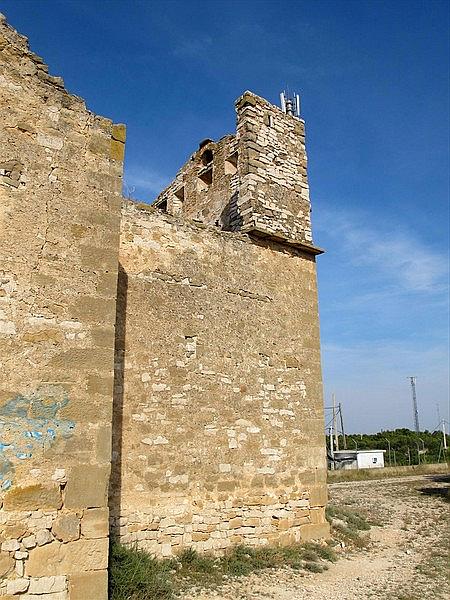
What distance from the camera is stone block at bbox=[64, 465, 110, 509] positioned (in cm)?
470

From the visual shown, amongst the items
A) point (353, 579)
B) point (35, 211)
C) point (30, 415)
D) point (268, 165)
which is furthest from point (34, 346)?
point (268, 165)

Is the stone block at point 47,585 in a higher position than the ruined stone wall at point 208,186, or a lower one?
lower

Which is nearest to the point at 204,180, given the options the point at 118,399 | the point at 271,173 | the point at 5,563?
the point at 271,173

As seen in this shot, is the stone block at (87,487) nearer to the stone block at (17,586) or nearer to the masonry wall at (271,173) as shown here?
the stone block at (17,586)

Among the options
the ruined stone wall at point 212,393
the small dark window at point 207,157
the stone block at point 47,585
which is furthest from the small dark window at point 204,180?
the stone block at point 47,585

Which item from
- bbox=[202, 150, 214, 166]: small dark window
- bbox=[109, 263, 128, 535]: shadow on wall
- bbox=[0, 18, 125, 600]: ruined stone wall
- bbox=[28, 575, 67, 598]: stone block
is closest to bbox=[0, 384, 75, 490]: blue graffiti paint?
bbox=[0, 18, 125, 600]: ruined stone wall

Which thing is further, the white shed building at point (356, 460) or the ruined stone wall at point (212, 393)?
the white shed building at point (356, 460)

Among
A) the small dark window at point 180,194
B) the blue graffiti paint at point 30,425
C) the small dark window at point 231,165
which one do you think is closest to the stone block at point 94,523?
the blue graffiti paint at point 30,425

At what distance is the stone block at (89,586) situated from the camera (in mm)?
4508

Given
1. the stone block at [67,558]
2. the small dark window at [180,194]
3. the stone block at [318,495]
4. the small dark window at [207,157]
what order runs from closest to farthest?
the stone block at [67,558], the stone block at [318,495], the small dark window at [207,157], the small dark window at [180,194]

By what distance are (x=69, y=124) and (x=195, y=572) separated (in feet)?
18.3

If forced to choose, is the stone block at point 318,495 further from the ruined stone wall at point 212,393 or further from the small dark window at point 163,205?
the small dark window at point 163,205

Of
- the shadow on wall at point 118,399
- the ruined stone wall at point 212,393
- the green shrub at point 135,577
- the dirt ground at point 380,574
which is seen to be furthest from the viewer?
the ruined stone wall at point 212,393

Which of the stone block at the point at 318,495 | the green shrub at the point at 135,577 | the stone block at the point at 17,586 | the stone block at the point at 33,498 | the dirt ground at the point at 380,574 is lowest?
the dirt ground at the point at 380,574
